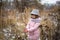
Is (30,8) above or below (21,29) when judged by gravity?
above

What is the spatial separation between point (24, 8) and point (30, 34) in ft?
1.09

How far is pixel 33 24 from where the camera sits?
188 cm

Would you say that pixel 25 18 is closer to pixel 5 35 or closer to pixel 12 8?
pixel 12 8

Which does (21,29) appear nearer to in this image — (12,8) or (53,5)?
(12,8)

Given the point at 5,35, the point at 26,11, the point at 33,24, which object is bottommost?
the point at 5,35

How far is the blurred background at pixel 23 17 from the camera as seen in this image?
1892 mm

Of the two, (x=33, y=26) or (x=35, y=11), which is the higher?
(x=35, y=11)

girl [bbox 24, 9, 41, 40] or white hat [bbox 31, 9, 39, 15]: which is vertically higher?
white hat [bbox 31, 9, 39, 15]

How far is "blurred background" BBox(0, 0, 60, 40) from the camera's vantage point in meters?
1.89

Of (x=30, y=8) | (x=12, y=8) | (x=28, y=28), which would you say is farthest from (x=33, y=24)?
(x=12, y=8)

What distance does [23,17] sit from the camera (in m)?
1.91

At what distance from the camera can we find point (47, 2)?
1932 millimetres

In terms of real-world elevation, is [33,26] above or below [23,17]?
below

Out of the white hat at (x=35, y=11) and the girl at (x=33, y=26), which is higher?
the white hat at (x=35, y=11)
